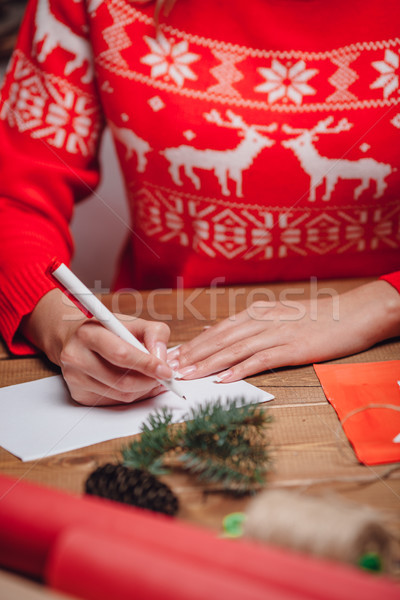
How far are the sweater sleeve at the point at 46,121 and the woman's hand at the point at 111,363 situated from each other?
0.93 ft

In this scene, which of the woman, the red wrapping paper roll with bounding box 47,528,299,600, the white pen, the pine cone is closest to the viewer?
the red wrapping paper roll with bounding box 47,528,299,600

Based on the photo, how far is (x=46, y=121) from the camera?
1.05 m

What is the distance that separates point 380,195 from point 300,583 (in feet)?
2.78

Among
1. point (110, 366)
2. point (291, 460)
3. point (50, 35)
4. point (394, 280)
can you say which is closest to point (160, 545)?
point (291, 460)

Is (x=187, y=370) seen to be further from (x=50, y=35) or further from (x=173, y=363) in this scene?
(x=50, y=35)

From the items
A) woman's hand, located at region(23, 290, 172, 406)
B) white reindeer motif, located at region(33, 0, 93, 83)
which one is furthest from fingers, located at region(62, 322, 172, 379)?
white reindeer motif, located at region(33, 0, 93, 83)

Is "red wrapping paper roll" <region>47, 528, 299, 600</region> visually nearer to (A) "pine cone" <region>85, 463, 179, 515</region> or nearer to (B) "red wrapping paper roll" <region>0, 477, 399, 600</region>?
(B) "red wrapping paper roll" <region>0, 477, 399, 600</region>

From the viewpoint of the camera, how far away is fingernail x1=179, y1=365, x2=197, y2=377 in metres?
0.79

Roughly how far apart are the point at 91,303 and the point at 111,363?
0.25ft

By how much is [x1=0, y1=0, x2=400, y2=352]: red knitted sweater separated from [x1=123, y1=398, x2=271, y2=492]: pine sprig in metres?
0.44

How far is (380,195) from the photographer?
1.06m

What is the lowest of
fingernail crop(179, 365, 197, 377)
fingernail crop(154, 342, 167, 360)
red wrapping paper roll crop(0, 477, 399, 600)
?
fingernail crop(179, 365, 197, 377)

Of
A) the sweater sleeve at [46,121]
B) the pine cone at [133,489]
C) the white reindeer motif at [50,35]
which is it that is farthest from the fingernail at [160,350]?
the white reindeer motif at [50,35]

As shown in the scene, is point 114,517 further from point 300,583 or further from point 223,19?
point 223,19
